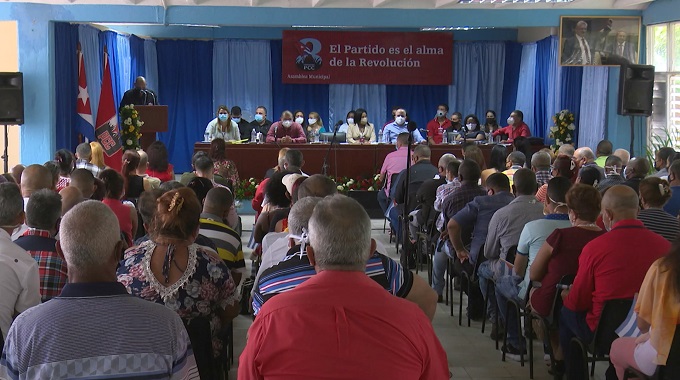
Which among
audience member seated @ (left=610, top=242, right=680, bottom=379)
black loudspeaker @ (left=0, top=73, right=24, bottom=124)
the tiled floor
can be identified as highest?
black loudspeaker @ (left=0, top=73, right=24, bottom=124)

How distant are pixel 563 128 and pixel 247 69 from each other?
6.48m

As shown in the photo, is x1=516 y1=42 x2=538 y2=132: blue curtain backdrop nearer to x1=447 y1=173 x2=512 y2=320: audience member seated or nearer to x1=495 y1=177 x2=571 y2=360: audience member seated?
x1=447 y1=173 x2=512 y2=320: audience member seated

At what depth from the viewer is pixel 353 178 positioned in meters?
12.5

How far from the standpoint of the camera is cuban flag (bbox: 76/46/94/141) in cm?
1211

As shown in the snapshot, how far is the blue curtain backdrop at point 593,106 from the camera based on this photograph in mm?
12969

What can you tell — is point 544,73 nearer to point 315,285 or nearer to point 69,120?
point 69,120

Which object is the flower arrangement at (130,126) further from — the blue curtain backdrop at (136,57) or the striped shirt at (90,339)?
the striped shirt at (90,339)

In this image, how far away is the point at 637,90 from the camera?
10945 mm

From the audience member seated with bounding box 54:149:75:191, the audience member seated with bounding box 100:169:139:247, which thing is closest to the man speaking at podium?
the audience member seated with bounding box 54:149:75:191

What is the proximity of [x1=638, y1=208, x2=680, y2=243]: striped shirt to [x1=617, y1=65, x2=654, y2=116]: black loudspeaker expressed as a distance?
20.9ft

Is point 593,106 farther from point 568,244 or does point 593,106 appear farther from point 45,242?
point 45,242

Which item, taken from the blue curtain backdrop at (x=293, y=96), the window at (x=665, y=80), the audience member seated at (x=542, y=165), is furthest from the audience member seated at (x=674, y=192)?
the blue curtain backdrop at (x=293, y=96)

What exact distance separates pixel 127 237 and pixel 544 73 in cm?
1133

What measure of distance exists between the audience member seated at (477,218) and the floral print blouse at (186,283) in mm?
2737
